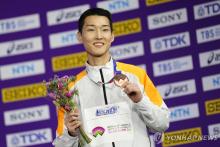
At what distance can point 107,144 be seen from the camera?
2.52 meters

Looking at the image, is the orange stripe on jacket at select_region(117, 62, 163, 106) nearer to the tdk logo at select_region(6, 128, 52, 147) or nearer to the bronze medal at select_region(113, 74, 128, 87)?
the bronze medal at select_region(113, 74, 128, 87)

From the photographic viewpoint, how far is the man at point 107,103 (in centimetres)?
248

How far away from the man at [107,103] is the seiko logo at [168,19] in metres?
2.09

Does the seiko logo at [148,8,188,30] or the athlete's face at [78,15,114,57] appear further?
the seiko logo at [148,8,188,30]

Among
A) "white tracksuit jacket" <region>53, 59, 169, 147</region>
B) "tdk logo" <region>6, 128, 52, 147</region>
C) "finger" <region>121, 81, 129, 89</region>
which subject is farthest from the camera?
"tdk logo" <region>6, 128, 52, 147</region>

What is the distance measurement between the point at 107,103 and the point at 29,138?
2.42m

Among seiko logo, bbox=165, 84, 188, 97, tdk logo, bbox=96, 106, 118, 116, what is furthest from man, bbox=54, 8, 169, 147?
seiko logo, bbox=165, 84, 188, 97

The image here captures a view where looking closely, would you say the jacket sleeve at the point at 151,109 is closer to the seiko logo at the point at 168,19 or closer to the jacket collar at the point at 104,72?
the jacket collar at the point at 104,72

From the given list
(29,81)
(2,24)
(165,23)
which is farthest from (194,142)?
(2,24)

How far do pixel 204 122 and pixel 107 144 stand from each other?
2247 mm

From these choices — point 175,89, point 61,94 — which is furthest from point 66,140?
point 175,89

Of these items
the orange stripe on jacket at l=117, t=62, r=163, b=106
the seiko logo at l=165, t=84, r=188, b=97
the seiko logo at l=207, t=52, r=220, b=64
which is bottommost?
the seiko logo at l=165, t=84, r=188, b=97

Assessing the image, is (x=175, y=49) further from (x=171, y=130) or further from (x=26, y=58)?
(x=26, y=58)

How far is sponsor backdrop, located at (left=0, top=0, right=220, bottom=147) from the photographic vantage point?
4.66m
